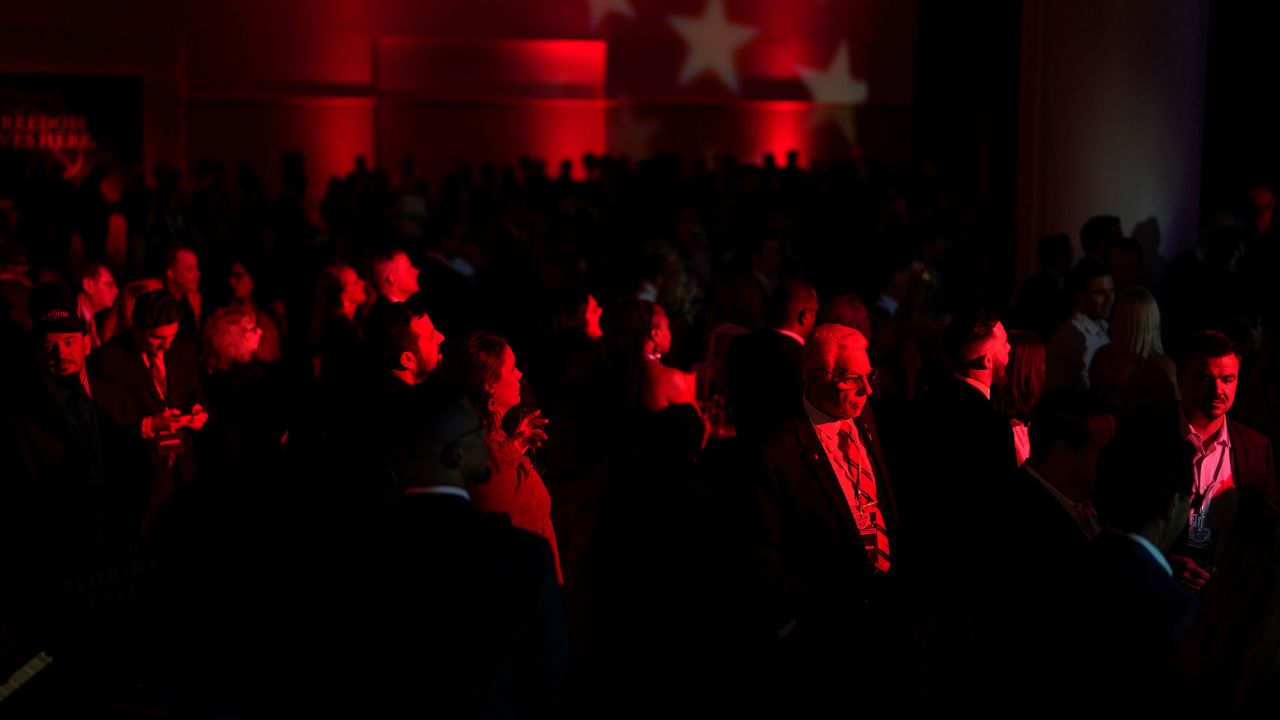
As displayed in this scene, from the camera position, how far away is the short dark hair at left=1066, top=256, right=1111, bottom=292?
269 inches

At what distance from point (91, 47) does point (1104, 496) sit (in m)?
18.0

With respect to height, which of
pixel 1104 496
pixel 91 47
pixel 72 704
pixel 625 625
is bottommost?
pixel 625 625

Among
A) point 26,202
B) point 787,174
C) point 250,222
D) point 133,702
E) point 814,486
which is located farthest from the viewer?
point 787,174

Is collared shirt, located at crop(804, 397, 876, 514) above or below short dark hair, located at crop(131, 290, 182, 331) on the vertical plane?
below

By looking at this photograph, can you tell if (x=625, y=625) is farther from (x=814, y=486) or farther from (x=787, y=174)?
(x=787, y=174)

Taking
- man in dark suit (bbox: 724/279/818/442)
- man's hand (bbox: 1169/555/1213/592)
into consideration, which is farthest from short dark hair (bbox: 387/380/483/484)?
man in dark suit (bbox: 724/279/818/442)

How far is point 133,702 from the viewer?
110 inches

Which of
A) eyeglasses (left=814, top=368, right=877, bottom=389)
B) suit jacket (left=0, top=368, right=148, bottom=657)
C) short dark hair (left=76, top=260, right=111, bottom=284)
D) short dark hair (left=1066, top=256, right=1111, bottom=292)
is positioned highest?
short dark hair (left=1066, top=256, right=1111, bottom=292)

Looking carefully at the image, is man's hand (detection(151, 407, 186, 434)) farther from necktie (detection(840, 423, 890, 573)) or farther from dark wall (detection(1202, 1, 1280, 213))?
dark wall (detection(1202, 1, 1280, 213))

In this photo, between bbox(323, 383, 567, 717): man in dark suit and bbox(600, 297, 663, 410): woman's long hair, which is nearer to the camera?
bbox(323, 383, 567, 717): man in dark suit

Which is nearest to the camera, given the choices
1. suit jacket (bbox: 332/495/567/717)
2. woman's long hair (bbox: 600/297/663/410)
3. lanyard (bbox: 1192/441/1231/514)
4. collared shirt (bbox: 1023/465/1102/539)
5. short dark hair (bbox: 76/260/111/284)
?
suit jacket (bbox: 332/495/567/717)

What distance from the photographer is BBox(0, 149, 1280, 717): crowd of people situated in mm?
2826

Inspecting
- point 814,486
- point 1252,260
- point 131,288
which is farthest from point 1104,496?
point 1252,260

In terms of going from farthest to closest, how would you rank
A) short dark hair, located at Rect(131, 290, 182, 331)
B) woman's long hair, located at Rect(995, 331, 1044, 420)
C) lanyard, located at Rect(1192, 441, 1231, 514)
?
short dark hair, located at Rect(131, 290, 182, 331)
woman's long hair, located at Rect(995, 331, 1044, 420)
lanyard, located at Rect(1192, 441, 1231, 514)
